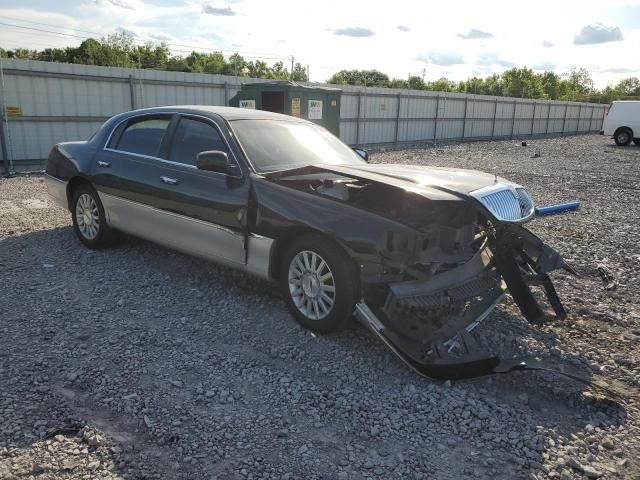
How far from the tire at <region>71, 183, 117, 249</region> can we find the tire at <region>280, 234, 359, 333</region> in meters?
2.70

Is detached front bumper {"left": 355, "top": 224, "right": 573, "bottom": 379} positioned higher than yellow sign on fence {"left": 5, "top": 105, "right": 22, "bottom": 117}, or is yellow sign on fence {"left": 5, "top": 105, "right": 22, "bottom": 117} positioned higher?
yellow sign on fence {"left": 5, "top": 105, "right": 22, "bottom": 117}

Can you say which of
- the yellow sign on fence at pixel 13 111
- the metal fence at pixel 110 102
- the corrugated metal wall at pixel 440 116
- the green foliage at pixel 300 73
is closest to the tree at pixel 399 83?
the green foliage at pixel 300 73

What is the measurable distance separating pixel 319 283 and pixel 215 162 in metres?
1.34

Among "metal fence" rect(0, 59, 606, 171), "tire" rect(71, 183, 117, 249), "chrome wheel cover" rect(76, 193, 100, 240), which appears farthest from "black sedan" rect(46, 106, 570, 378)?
"metal fence" rect(0, 59, 606, 171)

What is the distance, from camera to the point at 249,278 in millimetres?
5344

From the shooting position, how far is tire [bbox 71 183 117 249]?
5952mm

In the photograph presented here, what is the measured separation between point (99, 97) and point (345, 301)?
40.8 feet

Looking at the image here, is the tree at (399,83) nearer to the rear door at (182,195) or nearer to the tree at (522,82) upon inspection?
the tree at (522,82)

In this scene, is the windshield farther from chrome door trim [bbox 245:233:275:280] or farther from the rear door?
chrome door trim [bbox 245:233:275:280]

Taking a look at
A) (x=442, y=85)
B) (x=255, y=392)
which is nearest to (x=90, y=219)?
(x=255, y=392)

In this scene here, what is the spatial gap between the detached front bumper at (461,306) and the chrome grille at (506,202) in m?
0.12

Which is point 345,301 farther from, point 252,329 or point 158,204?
point 158,204

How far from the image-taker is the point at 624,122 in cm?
2647

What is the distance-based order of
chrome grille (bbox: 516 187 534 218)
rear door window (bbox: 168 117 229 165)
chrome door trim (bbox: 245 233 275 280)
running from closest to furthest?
chrome grille (bbox: 516 187 534 218), chrome door trim (bbox: 245 233 275 280), rear door window (bbox: 168 117 229 165)
